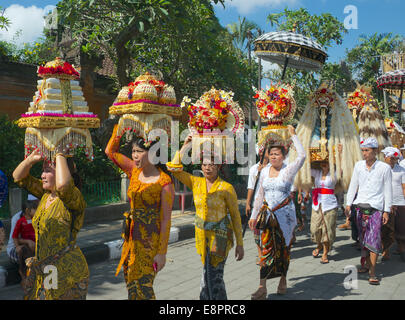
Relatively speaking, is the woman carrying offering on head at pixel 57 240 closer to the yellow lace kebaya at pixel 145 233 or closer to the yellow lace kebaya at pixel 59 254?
the yellow lace kebaya at pixel 59 254

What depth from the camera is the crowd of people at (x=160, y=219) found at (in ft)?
10.7

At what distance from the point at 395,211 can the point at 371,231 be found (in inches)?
58.0

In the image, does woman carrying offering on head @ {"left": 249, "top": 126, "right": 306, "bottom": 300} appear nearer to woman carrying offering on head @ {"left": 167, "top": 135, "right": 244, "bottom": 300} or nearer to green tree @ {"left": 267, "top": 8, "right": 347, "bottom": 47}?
woman carrying offering on head @ {"left": 167, "top": 135, "right": 244, "bottom": 300}

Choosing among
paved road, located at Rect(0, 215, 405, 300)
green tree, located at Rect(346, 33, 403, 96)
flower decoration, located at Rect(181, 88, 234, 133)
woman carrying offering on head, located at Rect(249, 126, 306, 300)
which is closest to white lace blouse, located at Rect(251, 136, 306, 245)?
woman carrying offering on head, located at Rect(249, 126, 306, 300)

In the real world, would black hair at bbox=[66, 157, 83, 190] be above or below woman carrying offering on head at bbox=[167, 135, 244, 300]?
above

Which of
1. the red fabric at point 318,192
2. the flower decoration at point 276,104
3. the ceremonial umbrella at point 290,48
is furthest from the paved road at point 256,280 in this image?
the ceremonial umbrella at point 290,48

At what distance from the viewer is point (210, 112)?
14.3 ft

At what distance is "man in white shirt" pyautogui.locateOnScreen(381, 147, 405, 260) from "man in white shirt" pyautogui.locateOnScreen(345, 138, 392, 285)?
108 cm

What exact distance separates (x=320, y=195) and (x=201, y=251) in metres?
3.53

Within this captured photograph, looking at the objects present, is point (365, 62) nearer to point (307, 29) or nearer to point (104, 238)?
point (307, 29)

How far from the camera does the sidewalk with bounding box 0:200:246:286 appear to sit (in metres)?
6.01

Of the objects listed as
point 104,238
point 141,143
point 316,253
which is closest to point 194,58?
point 104,238

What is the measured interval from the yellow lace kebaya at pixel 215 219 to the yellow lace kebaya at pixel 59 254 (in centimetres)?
115

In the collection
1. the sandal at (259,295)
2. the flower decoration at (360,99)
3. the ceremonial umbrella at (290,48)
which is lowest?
the sandal at (259,295)
